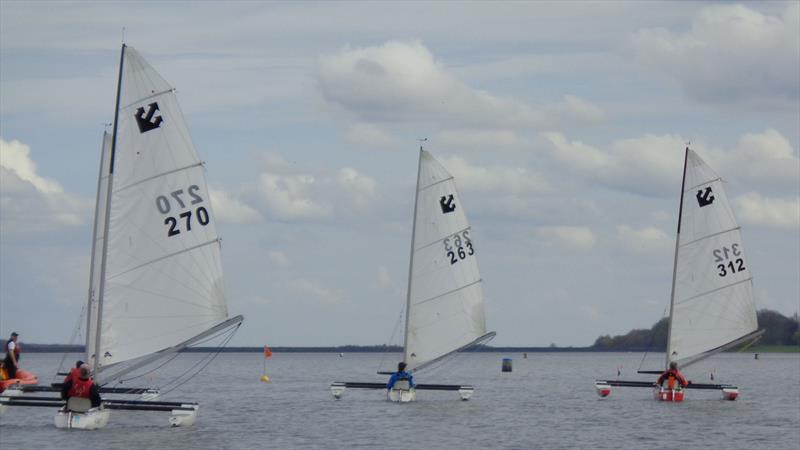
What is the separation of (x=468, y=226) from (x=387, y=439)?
52.4ft

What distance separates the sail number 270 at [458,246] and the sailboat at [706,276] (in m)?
8.05

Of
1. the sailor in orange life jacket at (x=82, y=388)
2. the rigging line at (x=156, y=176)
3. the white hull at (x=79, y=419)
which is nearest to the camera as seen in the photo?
the sailor in orange life jacket at (x=82, y=388)

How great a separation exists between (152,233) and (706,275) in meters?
27.2

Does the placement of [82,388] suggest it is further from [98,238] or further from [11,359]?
[98,238]

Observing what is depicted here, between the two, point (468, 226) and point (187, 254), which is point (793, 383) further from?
point (187, 254)

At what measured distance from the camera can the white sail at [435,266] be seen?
51.3 m

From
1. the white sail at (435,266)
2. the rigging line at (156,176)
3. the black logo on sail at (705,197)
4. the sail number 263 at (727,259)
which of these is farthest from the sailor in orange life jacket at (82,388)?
the sail number 263 at (727,259)

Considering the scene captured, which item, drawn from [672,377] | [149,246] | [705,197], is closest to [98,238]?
[149,246]

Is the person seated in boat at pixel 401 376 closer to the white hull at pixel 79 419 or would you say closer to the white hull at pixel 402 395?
the white hull at pixel 402 395

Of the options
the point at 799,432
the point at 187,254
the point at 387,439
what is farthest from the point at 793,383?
the point at 187,254

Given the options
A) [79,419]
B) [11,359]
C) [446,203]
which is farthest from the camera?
[446,203]

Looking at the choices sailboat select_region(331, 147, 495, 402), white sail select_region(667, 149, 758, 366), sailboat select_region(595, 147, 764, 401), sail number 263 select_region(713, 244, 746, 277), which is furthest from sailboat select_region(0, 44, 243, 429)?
sail number 263 select_region(713, 244, 746, 277)

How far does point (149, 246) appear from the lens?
34.6 metres

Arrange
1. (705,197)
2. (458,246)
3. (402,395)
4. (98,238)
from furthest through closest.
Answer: (705,197) → (458,246) → (402,395) → (98,238)
